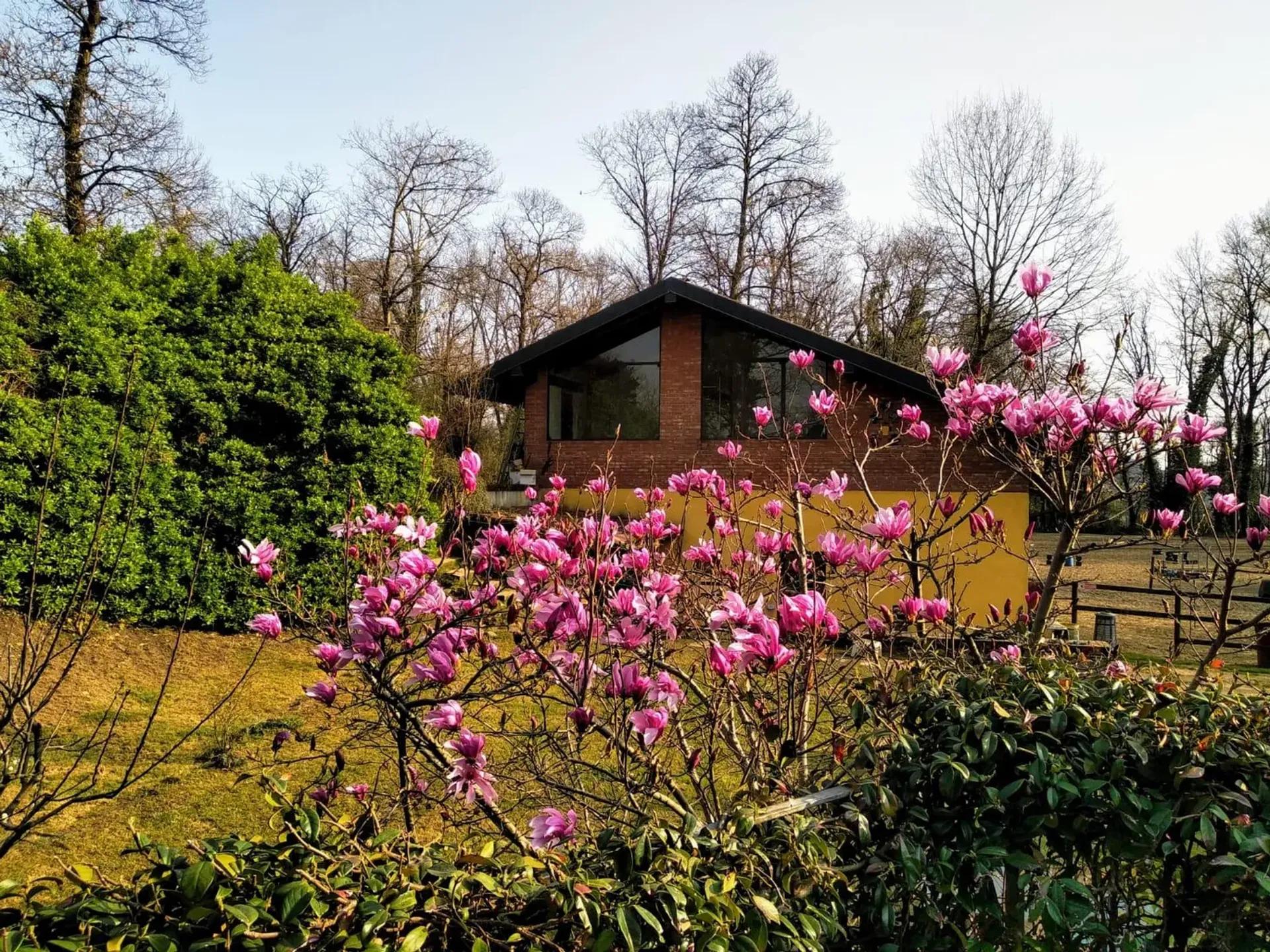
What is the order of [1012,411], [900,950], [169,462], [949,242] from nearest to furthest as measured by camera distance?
1. [900,950]
2. [1012,411]
3. [169,462]
4. [949,242]

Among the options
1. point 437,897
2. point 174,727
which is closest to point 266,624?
point 437,897

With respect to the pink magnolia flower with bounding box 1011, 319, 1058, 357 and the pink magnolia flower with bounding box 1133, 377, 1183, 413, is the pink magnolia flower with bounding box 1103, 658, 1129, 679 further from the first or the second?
the pink magnolia flower with bounding box 1011, 319, 1058, 357

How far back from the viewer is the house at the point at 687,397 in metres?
11.2

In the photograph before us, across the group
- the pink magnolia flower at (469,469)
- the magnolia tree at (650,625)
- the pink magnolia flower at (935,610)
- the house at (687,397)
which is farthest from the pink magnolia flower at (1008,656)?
the house at (687,397)

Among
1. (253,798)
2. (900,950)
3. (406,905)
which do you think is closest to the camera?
(406,905)

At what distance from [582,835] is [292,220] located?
85.1 ft

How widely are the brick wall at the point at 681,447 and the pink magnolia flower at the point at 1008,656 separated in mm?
8950

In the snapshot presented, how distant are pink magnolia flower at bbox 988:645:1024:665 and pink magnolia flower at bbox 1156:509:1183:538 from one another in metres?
0.75

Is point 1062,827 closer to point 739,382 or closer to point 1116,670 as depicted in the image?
point 1116,670

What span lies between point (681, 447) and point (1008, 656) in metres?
10.4

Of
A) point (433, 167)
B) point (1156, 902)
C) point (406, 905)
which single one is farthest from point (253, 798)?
point (433, 167)

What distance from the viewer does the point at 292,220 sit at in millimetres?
24312

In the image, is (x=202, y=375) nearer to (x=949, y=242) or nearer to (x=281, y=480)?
(x=281, y=480)

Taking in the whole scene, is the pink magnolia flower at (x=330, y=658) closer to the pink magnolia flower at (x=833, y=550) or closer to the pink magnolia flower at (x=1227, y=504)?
the pink magnolia flower at (x=833, y=550)
